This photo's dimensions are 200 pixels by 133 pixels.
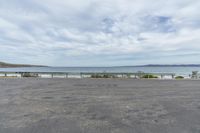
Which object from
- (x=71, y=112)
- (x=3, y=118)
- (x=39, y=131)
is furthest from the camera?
(x=71, y=112)

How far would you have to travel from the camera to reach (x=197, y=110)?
241 inches

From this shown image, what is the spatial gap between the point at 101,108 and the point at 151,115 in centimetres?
206

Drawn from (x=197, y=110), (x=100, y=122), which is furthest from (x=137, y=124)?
(x=197, y=110)

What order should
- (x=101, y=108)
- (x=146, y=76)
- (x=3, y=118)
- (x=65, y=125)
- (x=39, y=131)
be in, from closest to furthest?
(x=39, y=131) < (x=65, y=125) < (x=3, y=118) < (x=101, y=108) < (x=146, y=76)

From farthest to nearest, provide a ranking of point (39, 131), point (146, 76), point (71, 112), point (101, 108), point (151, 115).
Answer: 1. point (146, 76)
2. point (101, 108)
3. point (71, 112)
4. point (151, 115)
5. point (39, 131)

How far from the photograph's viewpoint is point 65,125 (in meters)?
4.54

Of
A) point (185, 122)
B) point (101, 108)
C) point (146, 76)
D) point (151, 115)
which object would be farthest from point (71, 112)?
point (146, 76)

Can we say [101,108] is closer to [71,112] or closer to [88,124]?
[71,112]

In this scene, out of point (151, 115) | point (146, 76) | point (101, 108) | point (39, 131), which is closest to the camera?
point (39, 131)

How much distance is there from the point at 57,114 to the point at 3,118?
1.77 metres

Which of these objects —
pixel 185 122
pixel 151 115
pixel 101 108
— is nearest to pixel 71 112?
pixel 101 108

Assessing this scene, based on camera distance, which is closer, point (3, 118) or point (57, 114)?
point (3, 118)

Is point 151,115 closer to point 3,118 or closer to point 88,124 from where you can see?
point 88,124

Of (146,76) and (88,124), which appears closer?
(88,124)
